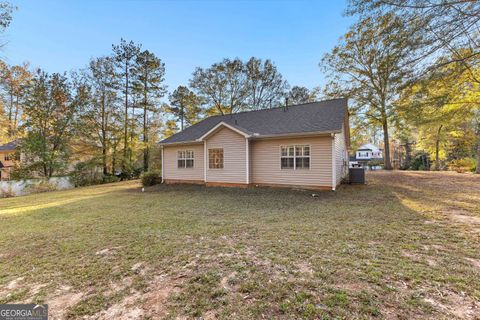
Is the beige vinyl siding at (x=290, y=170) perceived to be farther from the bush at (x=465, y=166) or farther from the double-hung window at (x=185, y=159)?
the bush at (x=465, y=166)

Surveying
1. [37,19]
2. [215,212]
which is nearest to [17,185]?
[37,19]

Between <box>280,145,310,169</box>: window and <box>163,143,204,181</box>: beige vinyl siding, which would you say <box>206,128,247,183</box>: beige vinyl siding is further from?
<box>280,145,310,169</box>: window

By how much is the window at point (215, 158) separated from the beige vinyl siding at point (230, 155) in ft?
0.74

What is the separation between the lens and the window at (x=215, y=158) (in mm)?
11134

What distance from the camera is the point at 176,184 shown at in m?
12.8

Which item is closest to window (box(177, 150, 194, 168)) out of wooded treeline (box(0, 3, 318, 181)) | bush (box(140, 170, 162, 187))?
bush (box(140, 170, 162, 187))

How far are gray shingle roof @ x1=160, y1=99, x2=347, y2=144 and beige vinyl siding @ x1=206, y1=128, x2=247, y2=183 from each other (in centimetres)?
64

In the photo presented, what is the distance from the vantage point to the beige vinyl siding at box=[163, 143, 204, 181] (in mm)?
12211

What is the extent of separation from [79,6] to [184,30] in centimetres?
536

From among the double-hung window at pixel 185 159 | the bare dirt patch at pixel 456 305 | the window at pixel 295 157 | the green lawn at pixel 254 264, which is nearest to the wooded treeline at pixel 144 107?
the window at pixel 295 157

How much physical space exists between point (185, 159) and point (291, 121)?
669 centimetres

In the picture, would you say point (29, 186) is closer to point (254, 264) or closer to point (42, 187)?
point (42, 187)

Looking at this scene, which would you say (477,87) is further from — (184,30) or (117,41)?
(117,41)

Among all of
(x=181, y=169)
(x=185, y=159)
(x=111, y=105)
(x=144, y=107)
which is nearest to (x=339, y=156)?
(x=185, y=159)
